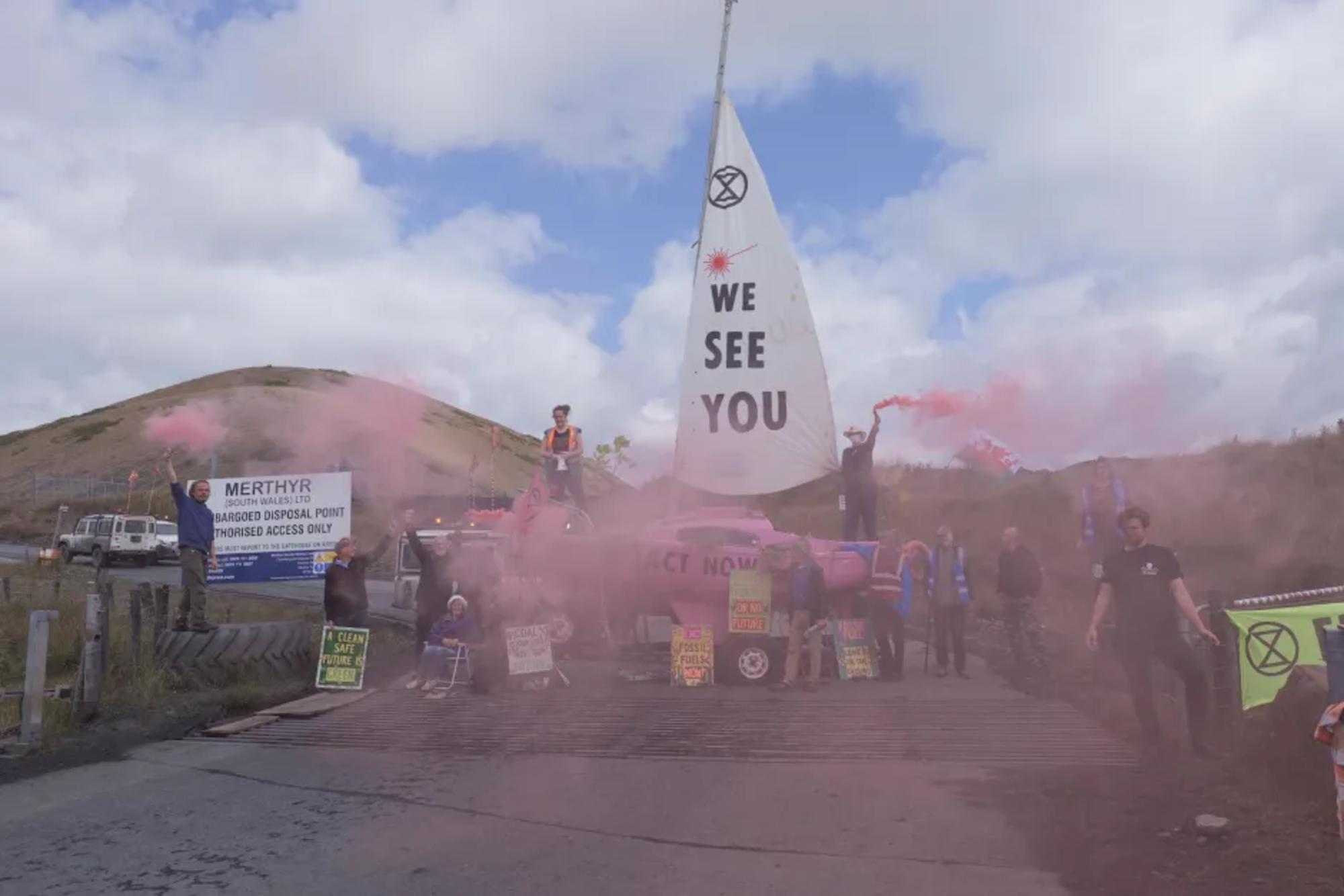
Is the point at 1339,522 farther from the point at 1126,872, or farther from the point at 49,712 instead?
the point at 49,712

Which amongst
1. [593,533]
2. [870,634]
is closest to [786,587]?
[870,634]

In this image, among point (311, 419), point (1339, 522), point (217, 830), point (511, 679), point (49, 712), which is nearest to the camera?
point (217, 830)

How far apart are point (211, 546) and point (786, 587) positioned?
22.9ft

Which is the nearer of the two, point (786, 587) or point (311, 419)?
point (786, 587)

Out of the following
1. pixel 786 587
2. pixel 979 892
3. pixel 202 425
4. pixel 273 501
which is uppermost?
pixel 202 425

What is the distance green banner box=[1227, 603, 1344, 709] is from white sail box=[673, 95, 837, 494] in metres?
6.75

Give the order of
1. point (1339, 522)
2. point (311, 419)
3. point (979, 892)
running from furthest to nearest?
point (1339, 522) < point (311, 419) < point (979, 892)

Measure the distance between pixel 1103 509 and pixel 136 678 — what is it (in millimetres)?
10403

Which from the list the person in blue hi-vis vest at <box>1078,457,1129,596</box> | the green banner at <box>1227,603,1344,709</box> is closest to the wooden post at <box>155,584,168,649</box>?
the person in blue hi-vis vest at <box>1078,457,1129,596</box>

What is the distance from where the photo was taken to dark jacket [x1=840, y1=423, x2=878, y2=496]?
14.7m

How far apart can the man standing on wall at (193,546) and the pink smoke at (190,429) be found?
106 cm

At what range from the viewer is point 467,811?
6508 millimetres

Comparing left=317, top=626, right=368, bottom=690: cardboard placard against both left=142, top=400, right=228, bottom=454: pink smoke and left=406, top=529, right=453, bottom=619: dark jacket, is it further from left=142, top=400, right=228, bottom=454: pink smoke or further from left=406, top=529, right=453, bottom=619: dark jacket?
left=142, top=400, right=228, bottom=454: pink smoke

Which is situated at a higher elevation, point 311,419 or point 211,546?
point 311,419
